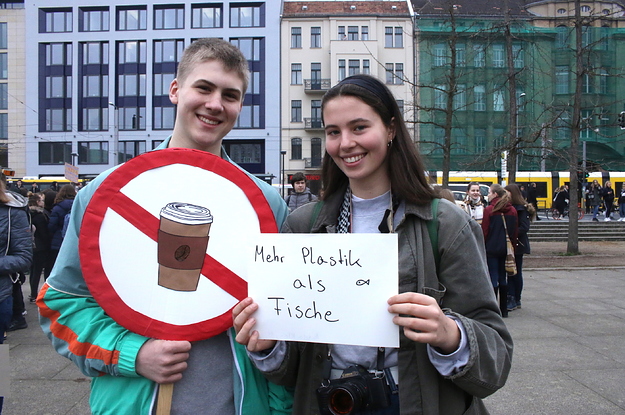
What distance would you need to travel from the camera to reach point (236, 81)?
1.87 metres

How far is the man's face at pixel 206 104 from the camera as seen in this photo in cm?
181

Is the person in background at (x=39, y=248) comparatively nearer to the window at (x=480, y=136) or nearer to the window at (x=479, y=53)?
the window at (x=479, y=53)

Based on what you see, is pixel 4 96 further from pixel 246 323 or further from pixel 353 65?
pixel 246 323

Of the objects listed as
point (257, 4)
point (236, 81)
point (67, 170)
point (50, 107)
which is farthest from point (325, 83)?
point (236, 81)

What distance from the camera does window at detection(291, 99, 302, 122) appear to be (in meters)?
43.8

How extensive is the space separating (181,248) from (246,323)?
36 centimetres

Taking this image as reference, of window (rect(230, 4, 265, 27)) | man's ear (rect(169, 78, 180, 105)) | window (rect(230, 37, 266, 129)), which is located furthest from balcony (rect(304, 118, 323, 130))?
man's ear (rect(169, 78, 180, 105))

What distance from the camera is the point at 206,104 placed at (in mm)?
1808

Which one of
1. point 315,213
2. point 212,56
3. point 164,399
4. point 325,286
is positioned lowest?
point 164,399

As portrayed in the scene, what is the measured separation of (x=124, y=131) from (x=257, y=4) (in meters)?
17.3

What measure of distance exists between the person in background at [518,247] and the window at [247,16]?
40.1 meters

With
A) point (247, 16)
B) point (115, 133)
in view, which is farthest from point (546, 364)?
point (247, 16)

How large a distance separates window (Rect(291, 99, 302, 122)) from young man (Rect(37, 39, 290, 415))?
140ft

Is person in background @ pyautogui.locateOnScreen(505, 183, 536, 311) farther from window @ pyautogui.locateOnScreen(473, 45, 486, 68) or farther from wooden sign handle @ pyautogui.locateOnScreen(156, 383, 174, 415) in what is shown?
wooden sign handle @ pyautogui.locateOnScreen(156, 383, 174, 415)
